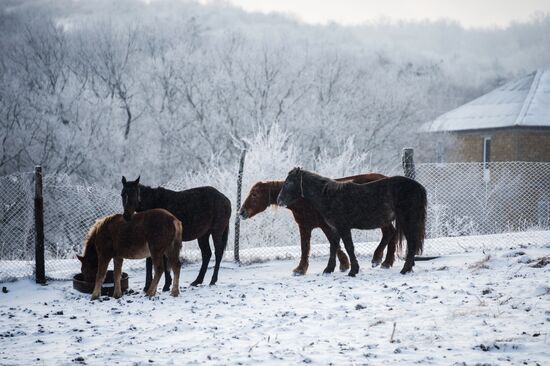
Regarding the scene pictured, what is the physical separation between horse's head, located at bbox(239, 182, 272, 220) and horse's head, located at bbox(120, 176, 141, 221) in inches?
84.9

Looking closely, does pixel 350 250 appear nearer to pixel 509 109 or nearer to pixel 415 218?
pixel 415 218

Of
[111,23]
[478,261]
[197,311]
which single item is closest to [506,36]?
[111,23]

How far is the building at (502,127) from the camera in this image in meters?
28.0

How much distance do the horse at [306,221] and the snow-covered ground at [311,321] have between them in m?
0.45

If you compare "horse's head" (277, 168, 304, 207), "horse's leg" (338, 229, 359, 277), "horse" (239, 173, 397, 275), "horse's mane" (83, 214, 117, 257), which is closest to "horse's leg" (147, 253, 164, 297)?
"horse's mane" (83, 214, 117, 257)

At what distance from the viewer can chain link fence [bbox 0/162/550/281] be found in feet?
38.3

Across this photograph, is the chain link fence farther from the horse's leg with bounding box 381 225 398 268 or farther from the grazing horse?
the grazing horse

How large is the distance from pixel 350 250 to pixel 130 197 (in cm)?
348

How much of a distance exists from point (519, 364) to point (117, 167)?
28370 mm

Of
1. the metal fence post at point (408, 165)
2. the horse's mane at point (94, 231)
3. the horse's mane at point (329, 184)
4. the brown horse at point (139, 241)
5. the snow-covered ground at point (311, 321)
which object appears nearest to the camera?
the snow-covered ground at point (311, 321)

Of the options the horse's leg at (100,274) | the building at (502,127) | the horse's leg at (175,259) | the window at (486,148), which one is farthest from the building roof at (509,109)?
the horse's leg at (100,274)

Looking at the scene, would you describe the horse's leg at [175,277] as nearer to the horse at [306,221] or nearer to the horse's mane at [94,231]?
the horse's mane at [94,231]

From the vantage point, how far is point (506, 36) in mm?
55219

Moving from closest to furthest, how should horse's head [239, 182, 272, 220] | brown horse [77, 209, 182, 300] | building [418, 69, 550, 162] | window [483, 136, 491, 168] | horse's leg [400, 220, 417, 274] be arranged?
1. brown horse [77, 209, 182, 300]
2. horse's leg [400, 220, 417, 274]
3. horse's head [239, 182, 272, 220]
4. building [418, 69, 550, 162]
5. window [483, 136, 491, 168]
